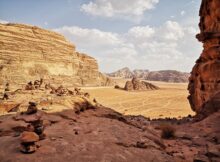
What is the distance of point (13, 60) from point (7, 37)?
4034mm

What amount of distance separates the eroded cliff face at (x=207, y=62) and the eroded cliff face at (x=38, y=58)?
31.2 m

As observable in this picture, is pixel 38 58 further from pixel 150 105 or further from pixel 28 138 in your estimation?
pixel 28 138

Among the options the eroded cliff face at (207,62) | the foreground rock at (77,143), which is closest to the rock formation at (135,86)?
the eroded cliff face at (207,62)

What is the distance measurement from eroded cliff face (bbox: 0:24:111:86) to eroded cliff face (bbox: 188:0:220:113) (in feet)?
102

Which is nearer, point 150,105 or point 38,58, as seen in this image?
point 150,105

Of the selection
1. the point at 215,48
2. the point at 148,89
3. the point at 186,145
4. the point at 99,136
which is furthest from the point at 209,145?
the point at 148,89

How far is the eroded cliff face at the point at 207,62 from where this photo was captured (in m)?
12.6

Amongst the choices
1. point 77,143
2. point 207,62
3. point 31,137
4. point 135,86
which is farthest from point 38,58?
point 31,137

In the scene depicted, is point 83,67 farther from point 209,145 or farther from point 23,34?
point 209,145

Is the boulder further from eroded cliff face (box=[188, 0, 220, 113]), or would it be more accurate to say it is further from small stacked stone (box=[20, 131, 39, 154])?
eroded cliff face (box=[188, 0, 220, 113])

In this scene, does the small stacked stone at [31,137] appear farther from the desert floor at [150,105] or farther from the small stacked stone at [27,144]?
the desert floor at [150,105]

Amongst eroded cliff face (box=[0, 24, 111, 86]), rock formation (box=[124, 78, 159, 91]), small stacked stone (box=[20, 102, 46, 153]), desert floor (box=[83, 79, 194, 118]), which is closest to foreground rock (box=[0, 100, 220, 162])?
small stacked stone (box=[20, 102, 46, 153])

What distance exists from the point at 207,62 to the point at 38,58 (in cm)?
3844

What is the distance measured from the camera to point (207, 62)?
13398mm
